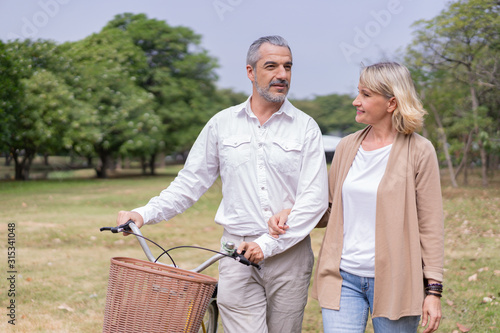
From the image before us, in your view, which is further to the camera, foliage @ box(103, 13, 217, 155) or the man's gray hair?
foliage @ box(103, 13, 217, 155)

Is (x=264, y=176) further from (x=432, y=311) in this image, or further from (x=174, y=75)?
(x=174, y=75)

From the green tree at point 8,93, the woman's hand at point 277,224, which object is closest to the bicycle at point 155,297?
the woman's hand at point 277,224

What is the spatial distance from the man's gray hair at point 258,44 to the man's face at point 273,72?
0.9 inches

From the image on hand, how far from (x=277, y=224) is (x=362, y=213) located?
0.46 metres

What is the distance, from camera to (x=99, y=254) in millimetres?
9227

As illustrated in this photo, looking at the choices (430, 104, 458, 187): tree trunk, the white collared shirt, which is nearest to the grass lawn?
(430, 104, 458, 187): tree trunk

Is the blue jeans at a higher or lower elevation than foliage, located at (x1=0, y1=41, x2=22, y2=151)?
lower

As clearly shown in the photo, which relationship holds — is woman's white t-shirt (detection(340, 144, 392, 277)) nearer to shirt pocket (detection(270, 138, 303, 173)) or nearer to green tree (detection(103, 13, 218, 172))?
shirt pocket (detection(270, 138, 303, 173))

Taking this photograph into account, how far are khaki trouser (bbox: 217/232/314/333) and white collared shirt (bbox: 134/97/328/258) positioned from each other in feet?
0.61

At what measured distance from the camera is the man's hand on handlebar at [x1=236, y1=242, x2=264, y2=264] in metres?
2.73

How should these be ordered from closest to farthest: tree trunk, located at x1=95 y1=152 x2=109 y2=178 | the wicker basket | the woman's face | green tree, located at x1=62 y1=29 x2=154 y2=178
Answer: the wicker basket, the woman's face, green tree, located at x1=62 y1=29 x2=154 y2=178, tree trunk, located at x1=95 y1=152 x2=109 y2=178

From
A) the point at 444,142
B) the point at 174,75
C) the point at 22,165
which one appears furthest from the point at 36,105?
the point at 444,142

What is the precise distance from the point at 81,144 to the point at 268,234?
26.4 meters

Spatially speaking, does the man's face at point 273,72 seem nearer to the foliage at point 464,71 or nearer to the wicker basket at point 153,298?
the wicker basket at point 153,298
